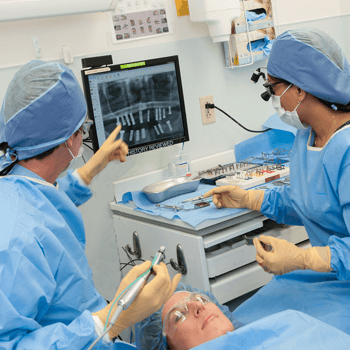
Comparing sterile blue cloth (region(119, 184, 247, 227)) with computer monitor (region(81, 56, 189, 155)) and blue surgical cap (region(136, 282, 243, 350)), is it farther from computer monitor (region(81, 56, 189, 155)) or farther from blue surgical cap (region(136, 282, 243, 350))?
blue surgical cap (region(136, 282, 243, 350))

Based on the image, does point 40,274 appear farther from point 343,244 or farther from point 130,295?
point 343,244

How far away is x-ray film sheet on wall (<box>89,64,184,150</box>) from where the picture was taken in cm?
197

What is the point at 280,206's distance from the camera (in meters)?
1.79

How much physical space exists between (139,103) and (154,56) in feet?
1.10

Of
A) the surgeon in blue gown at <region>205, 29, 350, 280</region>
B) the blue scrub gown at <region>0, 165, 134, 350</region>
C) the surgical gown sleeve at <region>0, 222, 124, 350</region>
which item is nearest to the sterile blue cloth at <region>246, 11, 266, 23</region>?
the surgeon in blue gown at <region>205, 29, 350, 280</region>

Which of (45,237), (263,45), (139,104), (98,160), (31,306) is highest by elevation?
(263,45)

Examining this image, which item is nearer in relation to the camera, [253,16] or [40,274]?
[40,274]

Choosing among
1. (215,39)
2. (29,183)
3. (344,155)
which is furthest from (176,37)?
(29,183)

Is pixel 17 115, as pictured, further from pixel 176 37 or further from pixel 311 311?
pixel 176 37

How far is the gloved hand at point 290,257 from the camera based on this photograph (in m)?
1.45

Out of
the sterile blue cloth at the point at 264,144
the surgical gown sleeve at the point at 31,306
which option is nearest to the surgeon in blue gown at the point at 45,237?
the surgical gown sleeve at the point at 31,306

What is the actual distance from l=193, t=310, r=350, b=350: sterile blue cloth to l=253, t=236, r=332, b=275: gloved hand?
216mm

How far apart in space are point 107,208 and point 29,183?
39.3 inches

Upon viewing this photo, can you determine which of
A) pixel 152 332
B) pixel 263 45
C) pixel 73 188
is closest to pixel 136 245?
pixel 73 188
